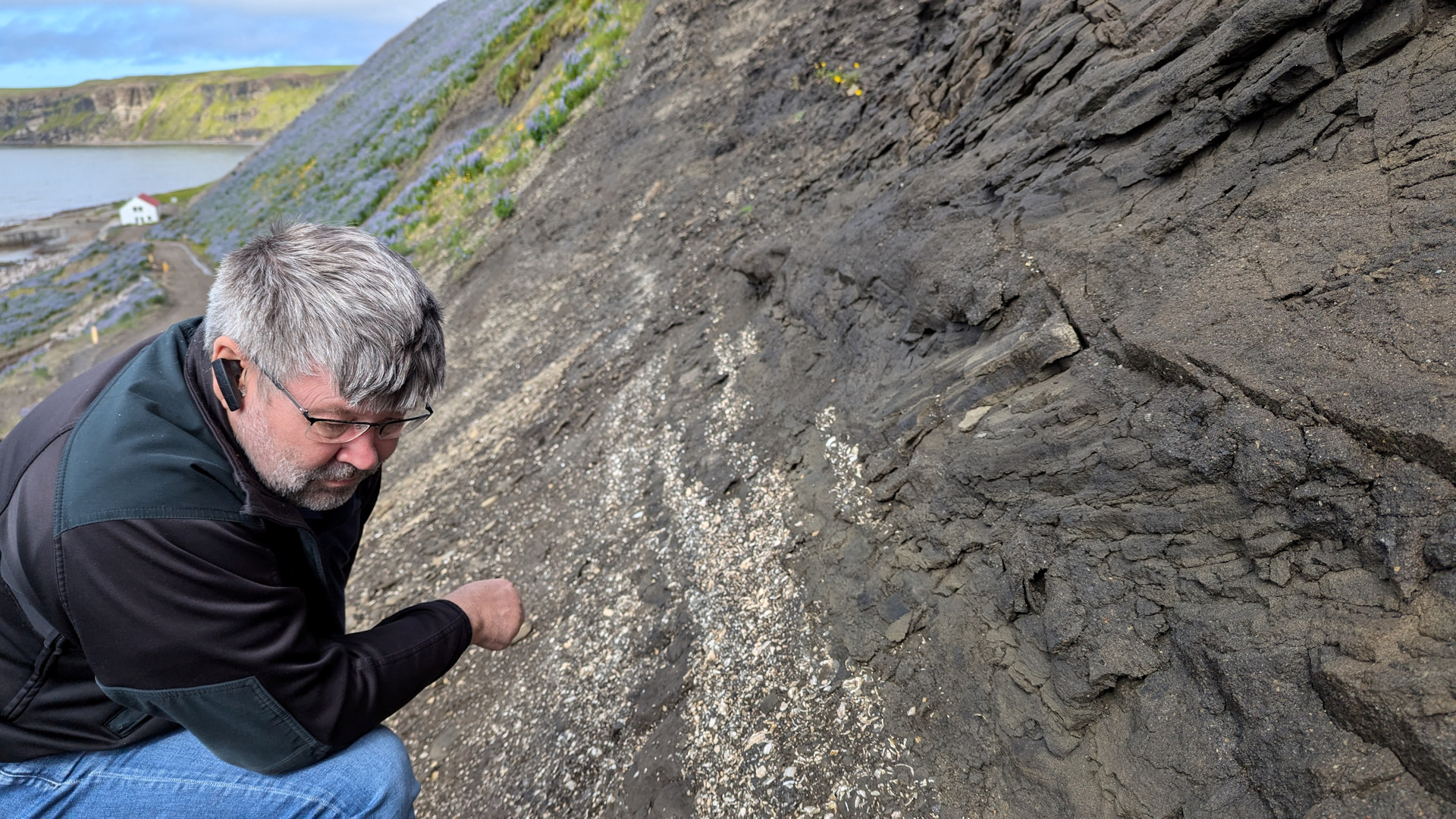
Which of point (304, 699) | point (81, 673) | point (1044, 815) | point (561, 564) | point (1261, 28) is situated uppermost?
point (81, 673)

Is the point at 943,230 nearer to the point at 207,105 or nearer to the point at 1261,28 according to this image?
the point at 1261,28

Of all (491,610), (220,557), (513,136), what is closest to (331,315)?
(220,557)

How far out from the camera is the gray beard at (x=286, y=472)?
2156 mm

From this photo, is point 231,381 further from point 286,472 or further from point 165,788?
point 165,788

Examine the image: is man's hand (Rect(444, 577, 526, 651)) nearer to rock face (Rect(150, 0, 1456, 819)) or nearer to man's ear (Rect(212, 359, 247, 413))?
man's ear (Rect(212, 359, 247, 413))

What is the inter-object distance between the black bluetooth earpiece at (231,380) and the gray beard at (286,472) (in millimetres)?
56

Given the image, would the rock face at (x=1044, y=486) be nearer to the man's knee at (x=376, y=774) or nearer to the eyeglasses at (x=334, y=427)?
the man's knee at (x=376, y=774)

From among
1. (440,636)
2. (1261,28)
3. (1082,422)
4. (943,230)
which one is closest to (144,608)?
(440,636)

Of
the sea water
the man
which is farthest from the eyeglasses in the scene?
the sea water

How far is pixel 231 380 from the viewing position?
215cm

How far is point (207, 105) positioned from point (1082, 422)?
15642cm

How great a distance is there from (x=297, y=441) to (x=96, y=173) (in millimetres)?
98610

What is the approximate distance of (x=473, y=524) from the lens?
20.4 ft

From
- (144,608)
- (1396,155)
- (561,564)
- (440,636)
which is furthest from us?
(561,564)
